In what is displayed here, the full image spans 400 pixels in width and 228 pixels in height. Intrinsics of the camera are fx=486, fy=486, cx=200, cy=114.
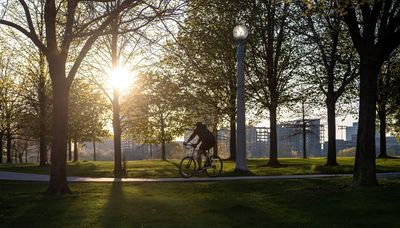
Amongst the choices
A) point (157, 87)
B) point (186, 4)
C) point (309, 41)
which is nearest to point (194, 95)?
point (157, 87)

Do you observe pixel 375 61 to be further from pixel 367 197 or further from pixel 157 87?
pixel 157 87

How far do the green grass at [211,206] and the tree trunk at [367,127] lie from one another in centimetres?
71

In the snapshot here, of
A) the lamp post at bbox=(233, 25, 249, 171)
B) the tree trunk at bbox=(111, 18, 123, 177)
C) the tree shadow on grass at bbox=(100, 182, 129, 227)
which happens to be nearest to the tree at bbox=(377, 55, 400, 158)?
the lamp post at bbox=(233, 25, 249, 171)

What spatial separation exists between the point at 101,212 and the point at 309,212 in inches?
156

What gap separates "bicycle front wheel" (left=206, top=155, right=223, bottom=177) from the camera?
57.3ft

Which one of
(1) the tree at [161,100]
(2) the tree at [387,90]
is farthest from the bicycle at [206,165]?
(2) the tree at [387,90]

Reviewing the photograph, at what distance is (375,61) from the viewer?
44.2ft

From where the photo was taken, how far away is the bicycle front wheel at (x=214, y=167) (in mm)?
17469

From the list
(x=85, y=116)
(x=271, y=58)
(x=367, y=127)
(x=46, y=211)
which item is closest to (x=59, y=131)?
(x=46, y=211)

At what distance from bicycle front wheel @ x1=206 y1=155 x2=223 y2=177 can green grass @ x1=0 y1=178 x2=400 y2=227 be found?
3094 millimetres

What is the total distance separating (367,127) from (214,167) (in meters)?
5.95

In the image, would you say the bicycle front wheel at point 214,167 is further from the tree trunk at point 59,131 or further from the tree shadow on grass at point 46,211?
the tree shadow on grass at point 46,211

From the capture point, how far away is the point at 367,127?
13.4 metres

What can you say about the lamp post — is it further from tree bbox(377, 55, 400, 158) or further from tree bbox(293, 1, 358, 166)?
tree bbox(377, 55, 400, 158)
